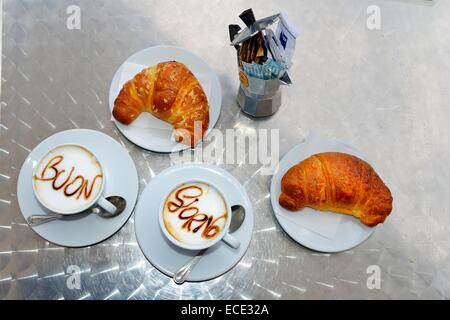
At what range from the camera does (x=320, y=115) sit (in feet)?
4.33

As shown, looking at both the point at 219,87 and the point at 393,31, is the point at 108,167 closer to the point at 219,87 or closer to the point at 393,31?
the point at 219,87

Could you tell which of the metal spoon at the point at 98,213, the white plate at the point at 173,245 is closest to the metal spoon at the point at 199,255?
the white plate at the point at 173,245

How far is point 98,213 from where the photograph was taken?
1.09 meters

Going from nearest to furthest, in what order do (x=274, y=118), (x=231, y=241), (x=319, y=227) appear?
(x=231, y=241), (x=319, y=227), (x=274, y=118)

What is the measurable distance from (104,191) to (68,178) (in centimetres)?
10

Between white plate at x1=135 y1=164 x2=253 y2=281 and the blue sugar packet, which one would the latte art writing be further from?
the blue sugar packet

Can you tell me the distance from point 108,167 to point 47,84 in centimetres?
38

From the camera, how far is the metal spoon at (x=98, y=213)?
1060mm

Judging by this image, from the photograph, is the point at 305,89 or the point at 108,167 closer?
the point at 108,167

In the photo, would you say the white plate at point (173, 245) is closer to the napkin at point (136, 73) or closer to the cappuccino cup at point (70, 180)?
the cappuccino cup at point (70, 180)

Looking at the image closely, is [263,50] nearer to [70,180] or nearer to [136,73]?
[136,73]

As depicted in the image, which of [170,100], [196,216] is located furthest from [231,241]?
[170,100]
